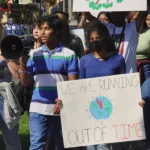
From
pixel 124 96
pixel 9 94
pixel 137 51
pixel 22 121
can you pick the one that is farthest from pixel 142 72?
pixel 22 121

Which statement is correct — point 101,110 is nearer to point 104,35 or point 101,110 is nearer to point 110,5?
point 104,35

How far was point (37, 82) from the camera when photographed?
191 inches

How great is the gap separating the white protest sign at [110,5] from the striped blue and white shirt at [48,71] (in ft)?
1.71

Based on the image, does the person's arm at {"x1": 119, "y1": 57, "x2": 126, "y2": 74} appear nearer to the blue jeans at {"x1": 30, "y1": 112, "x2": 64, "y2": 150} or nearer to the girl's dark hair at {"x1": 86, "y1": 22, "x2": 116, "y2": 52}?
the girl's dark hair at {"x1": 86, "y1": 22, "x2": 116, "y2": 52}

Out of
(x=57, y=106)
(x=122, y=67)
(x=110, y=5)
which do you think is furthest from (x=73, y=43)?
(x=57, y=106)

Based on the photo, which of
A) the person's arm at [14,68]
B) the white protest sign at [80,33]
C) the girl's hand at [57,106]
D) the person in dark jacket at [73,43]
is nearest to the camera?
the girl's hand at [57,106]

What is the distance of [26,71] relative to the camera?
4832 millimetres

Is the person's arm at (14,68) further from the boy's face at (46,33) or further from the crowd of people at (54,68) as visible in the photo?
the boy's face at (46,33)

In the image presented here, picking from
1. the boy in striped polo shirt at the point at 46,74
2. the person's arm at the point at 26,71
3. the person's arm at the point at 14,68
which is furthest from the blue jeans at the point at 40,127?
the person's arm at the point at 14,68

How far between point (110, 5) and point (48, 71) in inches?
34.4

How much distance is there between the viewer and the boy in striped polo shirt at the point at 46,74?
4797 millimetres

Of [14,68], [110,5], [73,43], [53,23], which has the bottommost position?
[14,68]

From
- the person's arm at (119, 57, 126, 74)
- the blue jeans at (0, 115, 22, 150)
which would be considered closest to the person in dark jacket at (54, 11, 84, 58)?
the person's arm at (119, 57, 126, 74)

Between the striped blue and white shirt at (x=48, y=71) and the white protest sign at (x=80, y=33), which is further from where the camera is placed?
the white protest sign at (x=80, y=33)
